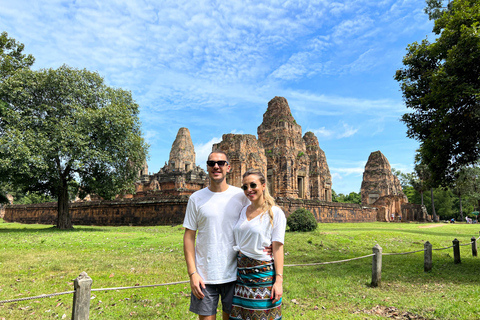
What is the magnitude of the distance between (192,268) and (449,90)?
8.08 meters

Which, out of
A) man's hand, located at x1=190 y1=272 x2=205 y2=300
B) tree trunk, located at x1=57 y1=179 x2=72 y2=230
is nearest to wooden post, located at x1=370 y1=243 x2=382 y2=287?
man's hand, located at x1=190 y1=272 x2=205 y2=300

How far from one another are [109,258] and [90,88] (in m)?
13.9

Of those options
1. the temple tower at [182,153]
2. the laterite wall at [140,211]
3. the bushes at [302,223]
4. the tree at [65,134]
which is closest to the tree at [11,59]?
the tree at [65,134]

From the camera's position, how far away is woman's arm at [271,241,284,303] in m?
2.53

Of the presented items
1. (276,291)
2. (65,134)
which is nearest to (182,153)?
(65,134)

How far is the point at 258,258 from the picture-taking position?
2561 mm

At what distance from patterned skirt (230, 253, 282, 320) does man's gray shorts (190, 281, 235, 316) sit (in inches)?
2.5

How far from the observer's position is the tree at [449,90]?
7.62 metres

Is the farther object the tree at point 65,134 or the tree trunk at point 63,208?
the tree trunk at point 63,208

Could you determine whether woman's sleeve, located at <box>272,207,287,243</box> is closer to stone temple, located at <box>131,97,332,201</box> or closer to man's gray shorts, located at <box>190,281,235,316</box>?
man's gray shorts, located at <box>190,281,235,316</box>

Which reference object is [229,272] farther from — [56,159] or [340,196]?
[340,196]

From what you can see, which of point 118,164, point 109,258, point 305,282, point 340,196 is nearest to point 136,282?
point 109,258

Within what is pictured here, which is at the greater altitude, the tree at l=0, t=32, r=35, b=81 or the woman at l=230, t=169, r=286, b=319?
the tree at l=0, t=32, r=35, b=81

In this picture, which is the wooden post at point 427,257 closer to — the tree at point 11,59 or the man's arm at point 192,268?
the man's arm at point 192,268
